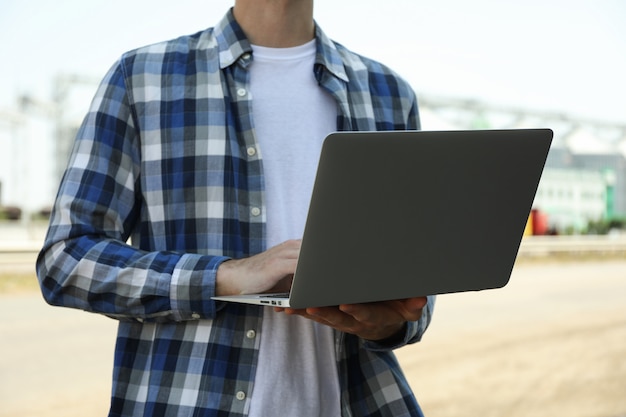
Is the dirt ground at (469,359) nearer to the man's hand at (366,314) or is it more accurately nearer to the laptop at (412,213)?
the man's hand at (366,314)

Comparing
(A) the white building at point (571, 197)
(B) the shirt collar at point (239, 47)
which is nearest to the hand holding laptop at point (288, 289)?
(B) the shirt collar at point (239, 47)

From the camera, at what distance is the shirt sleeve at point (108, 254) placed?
1111 mm

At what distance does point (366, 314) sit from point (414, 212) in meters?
0.16

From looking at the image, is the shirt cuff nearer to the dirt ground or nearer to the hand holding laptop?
the hand holding laptop

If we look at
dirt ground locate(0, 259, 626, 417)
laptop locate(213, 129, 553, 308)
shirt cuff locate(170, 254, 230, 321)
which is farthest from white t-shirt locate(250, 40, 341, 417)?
dirt ground locate(0, 259, 626, 417)

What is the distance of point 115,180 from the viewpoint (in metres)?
1.17

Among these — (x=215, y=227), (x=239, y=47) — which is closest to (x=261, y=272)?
(x=215, y=227)

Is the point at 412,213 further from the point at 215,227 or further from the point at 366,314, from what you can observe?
the point at 215,227

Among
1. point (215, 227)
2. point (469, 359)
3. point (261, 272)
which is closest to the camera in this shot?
point (261, 272)

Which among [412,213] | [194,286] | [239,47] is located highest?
[239,47]

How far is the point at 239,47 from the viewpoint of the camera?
1.27 m

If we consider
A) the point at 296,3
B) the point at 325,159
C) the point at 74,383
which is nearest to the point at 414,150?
the point at 325,159

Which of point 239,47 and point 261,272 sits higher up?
point 239,47

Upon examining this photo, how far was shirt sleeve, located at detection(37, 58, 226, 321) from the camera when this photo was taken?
1111 millimetres
